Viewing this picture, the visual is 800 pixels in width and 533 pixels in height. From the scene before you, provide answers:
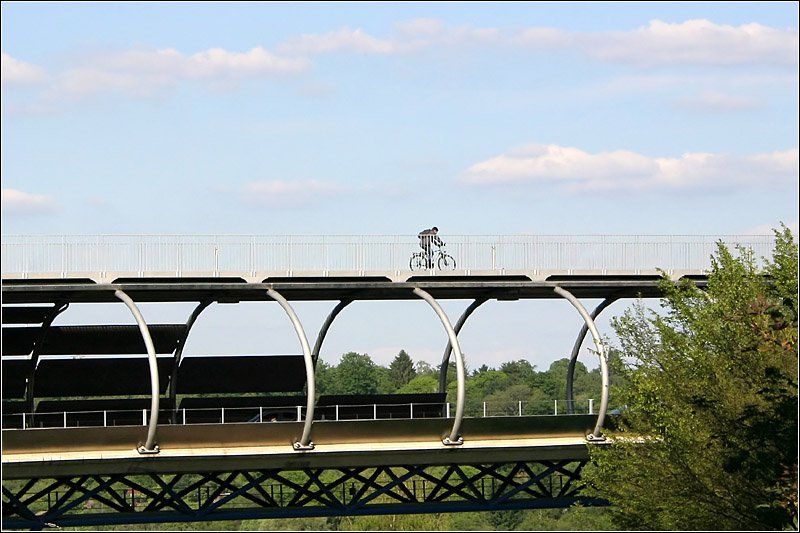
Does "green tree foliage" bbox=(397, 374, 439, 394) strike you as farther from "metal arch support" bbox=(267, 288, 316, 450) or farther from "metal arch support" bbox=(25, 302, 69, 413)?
"metal arch support" bbox=(267, 288, 316, 450)

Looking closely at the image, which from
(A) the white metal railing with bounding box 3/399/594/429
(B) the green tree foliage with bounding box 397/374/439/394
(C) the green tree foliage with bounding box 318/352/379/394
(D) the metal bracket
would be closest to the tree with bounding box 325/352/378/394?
(C) the green tree foliage with bounding box 318/352/379/394

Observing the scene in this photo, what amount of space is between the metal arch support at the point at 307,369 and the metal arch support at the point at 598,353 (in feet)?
27.7

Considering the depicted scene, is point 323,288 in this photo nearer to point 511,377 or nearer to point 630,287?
point 630,287

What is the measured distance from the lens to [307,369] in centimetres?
4088

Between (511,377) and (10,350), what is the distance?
419ft

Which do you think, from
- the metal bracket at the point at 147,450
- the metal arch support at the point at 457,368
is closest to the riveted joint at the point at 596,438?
the metal arch support at the point at 457,368

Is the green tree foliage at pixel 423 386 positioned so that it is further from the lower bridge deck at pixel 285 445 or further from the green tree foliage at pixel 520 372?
the lower bridge deck at pixel 285 445

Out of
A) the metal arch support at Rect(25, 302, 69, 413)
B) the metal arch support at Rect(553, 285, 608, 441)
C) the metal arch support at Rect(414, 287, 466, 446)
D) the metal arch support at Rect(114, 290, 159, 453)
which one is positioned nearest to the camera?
the metal arch support at Rect(114, 290, 159, 453)

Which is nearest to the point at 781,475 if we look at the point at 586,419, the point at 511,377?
the point at 586,419

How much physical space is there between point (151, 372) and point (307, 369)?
432 centimetres

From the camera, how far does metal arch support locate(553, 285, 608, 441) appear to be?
1724 inches

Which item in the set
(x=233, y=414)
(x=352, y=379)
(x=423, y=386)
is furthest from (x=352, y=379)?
(x=233, y=414)

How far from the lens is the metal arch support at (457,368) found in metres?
42.2

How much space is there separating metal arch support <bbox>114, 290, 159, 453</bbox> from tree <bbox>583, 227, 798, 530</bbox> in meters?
13.2
